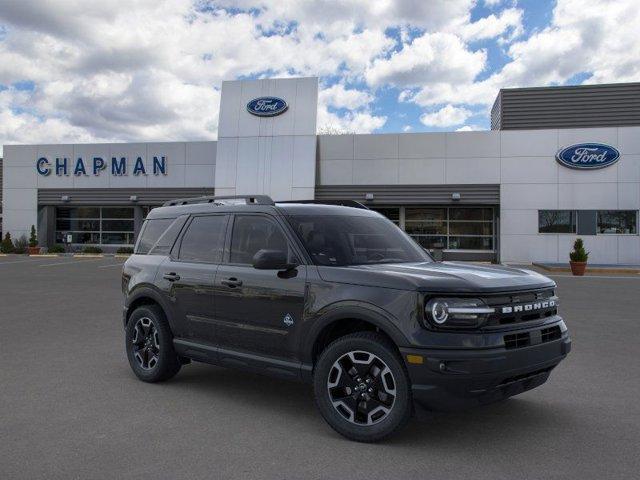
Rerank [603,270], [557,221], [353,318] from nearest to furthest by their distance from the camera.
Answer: [353,318], [603,270], [557,221]

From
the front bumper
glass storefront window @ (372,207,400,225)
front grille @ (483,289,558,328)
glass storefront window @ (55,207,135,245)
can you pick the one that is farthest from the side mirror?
glass storefront window @ (55,207,135,245)

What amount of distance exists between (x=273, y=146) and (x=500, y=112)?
19582 millimetres

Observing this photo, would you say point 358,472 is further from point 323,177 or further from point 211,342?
point 323,177

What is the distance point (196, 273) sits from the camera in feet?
18.8

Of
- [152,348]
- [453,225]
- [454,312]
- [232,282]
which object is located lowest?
[152,348]

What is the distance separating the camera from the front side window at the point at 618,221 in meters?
27.5

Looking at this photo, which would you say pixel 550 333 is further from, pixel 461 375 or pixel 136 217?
pixel 136 217

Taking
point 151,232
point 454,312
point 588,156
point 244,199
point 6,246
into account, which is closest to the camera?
point 454,312

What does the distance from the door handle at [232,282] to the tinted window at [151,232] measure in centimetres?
148

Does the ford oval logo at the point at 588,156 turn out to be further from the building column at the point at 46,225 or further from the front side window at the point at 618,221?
the building column at the point at 46,225

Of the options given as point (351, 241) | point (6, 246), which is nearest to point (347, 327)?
point (351, 241)

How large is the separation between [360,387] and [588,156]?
2642 cm

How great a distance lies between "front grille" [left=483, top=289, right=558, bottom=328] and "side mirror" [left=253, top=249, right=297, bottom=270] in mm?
1581

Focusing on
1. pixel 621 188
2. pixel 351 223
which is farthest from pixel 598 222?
pixel 351 223
